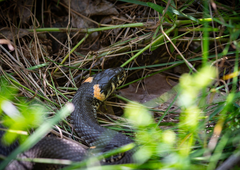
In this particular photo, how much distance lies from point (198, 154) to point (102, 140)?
144 centimetres

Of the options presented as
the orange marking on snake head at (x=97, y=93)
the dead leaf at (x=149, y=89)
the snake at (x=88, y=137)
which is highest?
the dead leaf at (x=149, y=89)

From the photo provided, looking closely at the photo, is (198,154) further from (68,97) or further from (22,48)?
(22,48)

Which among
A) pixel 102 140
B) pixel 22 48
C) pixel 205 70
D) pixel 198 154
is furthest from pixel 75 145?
pixel 22 48

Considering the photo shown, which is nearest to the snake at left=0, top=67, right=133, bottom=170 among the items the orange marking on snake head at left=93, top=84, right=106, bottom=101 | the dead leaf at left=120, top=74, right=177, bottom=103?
the orange marking on snake head at left=93, top=84, right=106, bottom=101

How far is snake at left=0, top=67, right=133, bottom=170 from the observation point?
2.63 m

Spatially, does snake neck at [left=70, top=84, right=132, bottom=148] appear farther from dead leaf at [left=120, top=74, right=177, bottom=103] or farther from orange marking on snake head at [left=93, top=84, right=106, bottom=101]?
dead leaf at [left=120, top=74, right=177, bottom=103]

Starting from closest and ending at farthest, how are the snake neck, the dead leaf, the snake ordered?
the snake → the snake neck → the dead leaf

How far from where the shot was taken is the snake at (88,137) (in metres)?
2.63

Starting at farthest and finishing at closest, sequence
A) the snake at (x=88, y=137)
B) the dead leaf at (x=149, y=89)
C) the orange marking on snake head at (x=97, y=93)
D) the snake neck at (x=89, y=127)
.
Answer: the dead leaf at (x=149, y=89) → the orange marking on snake head at (x=97, y=93) → the snake neck at (x=89, y=127) → the snake at (x=88, y=137)

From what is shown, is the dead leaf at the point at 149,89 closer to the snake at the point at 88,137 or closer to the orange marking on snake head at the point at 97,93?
the snake at the point at 88,137

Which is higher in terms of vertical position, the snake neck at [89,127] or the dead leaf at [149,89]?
the dead leaf at [149,89]

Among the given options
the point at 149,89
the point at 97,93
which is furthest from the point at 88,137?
the point at 149,89

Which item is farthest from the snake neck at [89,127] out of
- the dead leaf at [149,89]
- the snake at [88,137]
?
the dead leaf at [149,89]

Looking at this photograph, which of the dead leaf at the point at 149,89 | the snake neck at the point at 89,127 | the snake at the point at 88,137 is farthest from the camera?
the dead leaf at the point at 149,89
